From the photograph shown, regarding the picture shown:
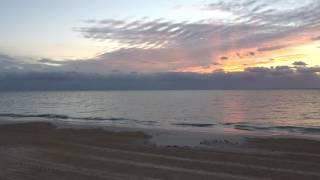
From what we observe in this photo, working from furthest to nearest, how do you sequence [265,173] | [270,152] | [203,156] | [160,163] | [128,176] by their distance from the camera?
[270,152] → [203,156] → [160,163] → [265,173] → [128,176]

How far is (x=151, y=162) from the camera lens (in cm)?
1636

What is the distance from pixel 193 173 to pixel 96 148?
8531 mm

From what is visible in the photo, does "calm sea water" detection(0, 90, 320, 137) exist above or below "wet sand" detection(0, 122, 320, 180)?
above

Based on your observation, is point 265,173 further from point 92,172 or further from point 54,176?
point 54,176

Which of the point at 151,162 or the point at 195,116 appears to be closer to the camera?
the point at 151,162

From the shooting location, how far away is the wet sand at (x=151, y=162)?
45.2 ft

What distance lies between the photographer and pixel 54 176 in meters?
13.4

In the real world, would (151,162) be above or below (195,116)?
below

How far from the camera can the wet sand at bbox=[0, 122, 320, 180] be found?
45.2ft

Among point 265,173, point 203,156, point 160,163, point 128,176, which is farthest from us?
point 203,156

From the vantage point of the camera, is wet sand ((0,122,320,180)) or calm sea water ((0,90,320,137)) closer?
wet sand ((0,122,320,180))

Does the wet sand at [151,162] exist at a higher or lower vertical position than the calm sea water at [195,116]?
lower

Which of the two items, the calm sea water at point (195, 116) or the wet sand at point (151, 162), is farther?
the calm sea water at point (195, 116)

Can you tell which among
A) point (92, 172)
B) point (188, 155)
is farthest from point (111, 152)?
point (92, 172)
